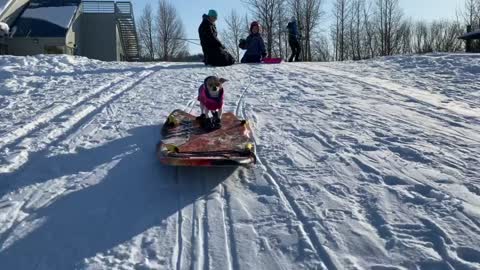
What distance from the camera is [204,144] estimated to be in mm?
5418

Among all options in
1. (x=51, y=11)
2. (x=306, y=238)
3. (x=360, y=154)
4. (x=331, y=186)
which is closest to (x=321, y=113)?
(x=360, y=154)

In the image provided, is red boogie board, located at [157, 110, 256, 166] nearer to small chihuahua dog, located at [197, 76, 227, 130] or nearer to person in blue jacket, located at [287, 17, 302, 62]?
small chihuahua dog, located at [197, 76, 227, 130]

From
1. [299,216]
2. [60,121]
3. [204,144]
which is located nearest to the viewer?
[299,216]

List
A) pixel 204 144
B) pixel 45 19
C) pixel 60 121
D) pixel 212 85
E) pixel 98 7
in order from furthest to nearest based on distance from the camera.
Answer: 1. pixel 98 7
2. pixel 45 19
3. pixel 60 121
4. pixel 212 85
5. pixel 204 144

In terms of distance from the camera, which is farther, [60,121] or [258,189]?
[60,121]

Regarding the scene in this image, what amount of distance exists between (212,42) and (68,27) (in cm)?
2036

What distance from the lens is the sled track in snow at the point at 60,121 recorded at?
5819 millimetres

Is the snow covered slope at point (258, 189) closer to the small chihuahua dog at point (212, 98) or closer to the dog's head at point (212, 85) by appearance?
the small chihuahua dog at point (212, 98)

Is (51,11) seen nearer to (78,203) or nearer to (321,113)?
(321,113)

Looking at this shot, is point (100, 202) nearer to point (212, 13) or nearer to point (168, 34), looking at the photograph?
point (212, 13)

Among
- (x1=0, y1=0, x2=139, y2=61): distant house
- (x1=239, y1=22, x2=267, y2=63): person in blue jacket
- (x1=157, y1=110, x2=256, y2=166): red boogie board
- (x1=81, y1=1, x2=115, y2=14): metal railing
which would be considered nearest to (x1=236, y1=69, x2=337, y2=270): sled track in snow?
(x1=157, y1=110, x2=256, y2=166): red boogie board

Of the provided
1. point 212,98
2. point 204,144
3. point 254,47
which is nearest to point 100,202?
point 204,144

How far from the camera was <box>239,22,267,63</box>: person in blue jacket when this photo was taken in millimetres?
16344

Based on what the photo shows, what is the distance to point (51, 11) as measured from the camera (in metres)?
33.6
